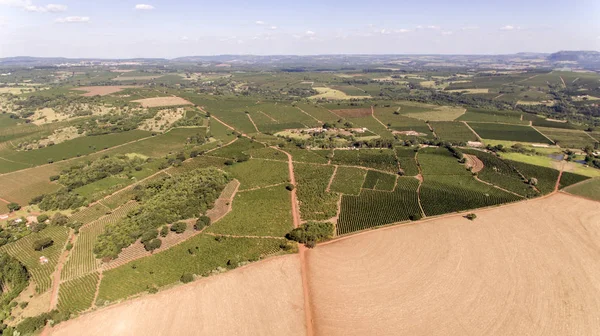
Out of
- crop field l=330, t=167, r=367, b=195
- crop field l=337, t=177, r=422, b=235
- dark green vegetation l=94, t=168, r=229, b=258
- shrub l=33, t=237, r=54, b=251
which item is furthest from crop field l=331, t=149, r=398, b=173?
shrub l=33, t=237, r=54, b=251

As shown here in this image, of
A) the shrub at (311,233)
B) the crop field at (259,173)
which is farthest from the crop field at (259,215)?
the crop field at (259,173)

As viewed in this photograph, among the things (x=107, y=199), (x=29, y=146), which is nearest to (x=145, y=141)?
(x=29, y=146)

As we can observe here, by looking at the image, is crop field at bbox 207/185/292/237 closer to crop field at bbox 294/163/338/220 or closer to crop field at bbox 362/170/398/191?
crop field at bbox 294/163/338/220

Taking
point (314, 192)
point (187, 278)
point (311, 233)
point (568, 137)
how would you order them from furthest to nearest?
1. point (568, 137)
2. point (314, 192)
3. point (311, 233)
4. point (187, 278)

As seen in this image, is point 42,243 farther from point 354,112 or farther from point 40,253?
point 354,112

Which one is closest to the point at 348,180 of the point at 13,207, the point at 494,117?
the point at 13,207

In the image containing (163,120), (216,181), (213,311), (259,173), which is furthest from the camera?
(163,120)

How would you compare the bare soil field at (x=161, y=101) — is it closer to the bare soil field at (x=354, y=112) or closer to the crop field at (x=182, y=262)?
the bare soil field at (x=354, y=112)
